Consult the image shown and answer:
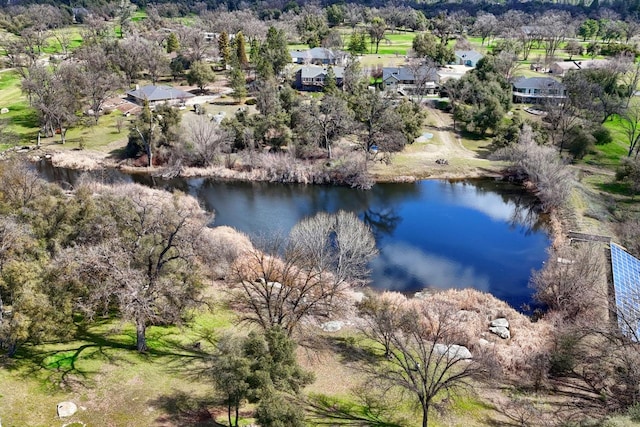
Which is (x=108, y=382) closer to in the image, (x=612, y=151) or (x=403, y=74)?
(x=612, y=151)

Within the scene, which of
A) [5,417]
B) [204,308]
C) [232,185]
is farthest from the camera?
[232,185]

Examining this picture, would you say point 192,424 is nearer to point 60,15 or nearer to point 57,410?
point 57,410

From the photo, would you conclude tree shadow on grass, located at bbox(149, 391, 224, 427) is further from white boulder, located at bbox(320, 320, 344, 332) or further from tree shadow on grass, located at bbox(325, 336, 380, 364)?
white boulder, located at bbox(320, 320, 344, 332)

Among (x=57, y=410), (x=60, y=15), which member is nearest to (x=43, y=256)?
(x=57, y=410)

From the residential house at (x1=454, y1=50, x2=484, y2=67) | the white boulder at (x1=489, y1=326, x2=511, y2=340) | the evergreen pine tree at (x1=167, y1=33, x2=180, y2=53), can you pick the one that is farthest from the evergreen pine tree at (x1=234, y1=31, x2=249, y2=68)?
the white boulder at (x1=489, y1=326, x2=511, y2=340)

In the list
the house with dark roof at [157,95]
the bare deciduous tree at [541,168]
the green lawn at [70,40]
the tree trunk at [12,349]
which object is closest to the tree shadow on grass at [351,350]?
the tree trunk at [12,349]

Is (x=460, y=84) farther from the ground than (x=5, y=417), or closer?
farther from the ground
